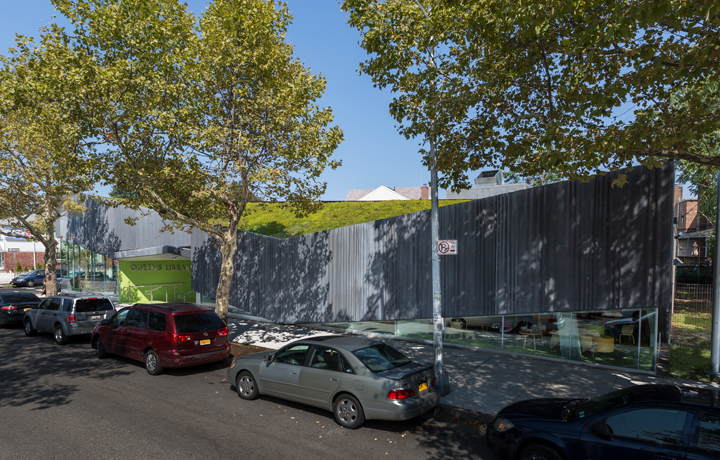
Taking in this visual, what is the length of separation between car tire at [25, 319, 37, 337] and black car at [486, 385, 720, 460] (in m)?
16.6

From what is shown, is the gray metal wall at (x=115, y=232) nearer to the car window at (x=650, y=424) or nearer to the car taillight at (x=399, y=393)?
the car taillight at (x=399, y=393)

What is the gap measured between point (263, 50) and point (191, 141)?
3.25 m

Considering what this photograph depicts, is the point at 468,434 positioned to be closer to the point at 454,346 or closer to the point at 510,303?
the point at 510,303

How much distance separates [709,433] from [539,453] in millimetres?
1826

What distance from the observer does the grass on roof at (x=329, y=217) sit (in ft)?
69.2

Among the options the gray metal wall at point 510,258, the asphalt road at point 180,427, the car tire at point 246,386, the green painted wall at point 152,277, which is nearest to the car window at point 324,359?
the asphalt road at point 180,427

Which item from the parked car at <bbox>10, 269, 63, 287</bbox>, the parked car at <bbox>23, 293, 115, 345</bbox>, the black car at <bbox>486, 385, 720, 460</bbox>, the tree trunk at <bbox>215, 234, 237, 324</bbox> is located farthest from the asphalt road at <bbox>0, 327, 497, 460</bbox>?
the parked car at <bbox>10, 269, 63, 287</bbox>

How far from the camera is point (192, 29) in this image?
13.0 metres

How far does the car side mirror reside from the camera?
16.0 ft

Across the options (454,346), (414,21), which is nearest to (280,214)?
(454,346)

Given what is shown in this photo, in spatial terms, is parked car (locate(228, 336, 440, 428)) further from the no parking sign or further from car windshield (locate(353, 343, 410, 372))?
the no parking sign

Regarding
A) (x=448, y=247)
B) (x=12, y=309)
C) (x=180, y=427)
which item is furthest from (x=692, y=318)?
(x=12, y=309)

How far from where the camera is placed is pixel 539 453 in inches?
213

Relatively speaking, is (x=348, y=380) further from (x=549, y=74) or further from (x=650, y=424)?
(x=549, y=74)
